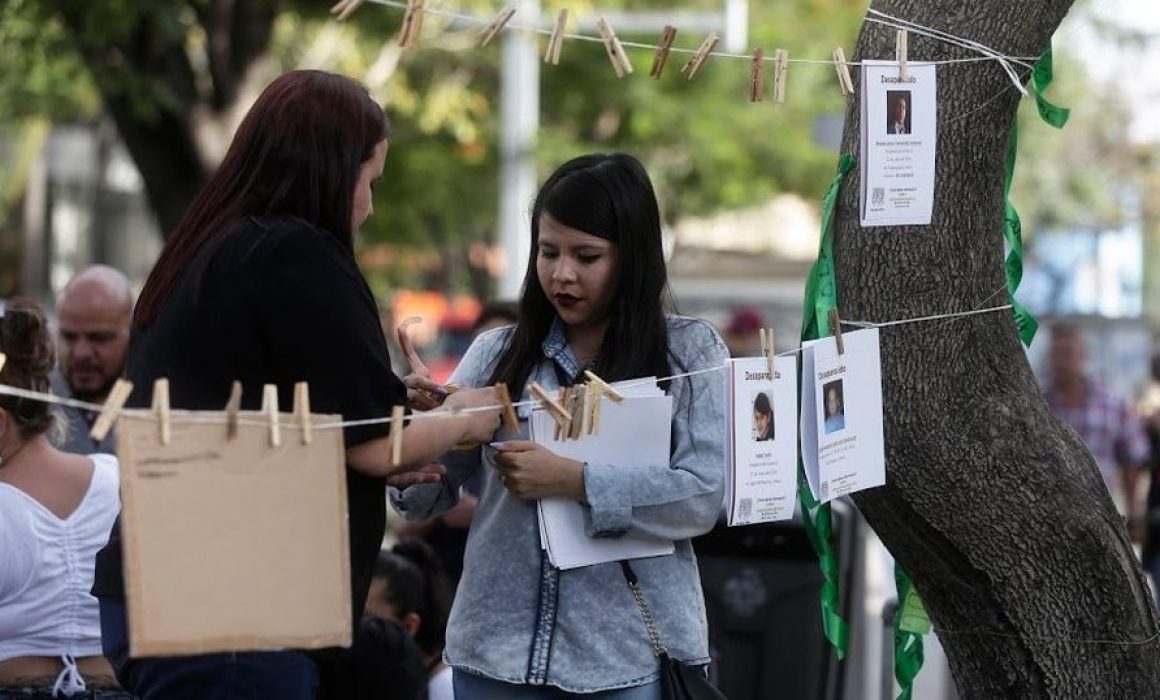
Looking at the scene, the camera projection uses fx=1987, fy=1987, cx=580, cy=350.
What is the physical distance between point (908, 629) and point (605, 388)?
3.91ft

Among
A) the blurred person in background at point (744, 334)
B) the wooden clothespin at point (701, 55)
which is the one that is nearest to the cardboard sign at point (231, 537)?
the wooden clothespin at point (701, 55)

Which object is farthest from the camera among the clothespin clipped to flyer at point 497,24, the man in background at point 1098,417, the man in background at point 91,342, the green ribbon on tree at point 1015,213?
the man in background at point 1098,417

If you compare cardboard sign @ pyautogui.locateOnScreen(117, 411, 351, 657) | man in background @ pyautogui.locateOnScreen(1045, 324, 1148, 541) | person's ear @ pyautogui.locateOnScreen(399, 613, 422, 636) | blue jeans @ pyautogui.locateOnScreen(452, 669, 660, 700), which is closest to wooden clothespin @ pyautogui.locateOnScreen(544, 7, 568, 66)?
cardboard sign @ pyautogui.locateOnScreen(117, 411, 351, 657)

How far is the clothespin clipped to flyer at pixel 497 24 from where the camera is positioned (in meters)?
3.54

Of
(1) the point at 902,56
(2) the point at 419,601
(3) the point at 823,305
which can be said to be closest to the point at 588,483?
(3) the point at 823,305

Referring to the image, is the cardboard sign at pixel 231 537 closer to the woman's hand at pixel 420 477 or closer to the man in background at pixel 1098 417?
the woman's hand at pixel 420 477

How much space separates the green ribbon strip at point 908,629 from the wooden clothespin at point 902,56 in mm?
1122

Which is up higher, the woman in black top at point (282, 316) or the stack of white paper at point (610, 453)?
the woman in black top at point (282, 316)

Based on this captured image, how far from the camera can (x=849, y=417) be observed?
383 centimetres

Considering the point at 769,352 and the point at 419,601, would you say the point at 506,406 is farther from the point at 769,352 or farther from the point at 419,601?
the point at 419,601

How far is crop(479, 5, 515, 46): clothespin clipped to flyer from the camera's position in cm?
354

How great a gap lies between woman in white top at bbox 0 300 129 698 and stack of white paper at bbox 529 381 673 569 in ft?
3.47

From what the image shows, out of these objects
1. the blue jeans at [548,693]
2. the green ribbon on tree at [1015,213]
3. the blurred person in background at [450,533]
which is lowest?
the blurred person in background at [450,533]

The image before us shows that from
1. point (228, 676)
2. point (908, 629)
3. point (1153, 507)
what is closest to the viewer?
point (228, 676)
